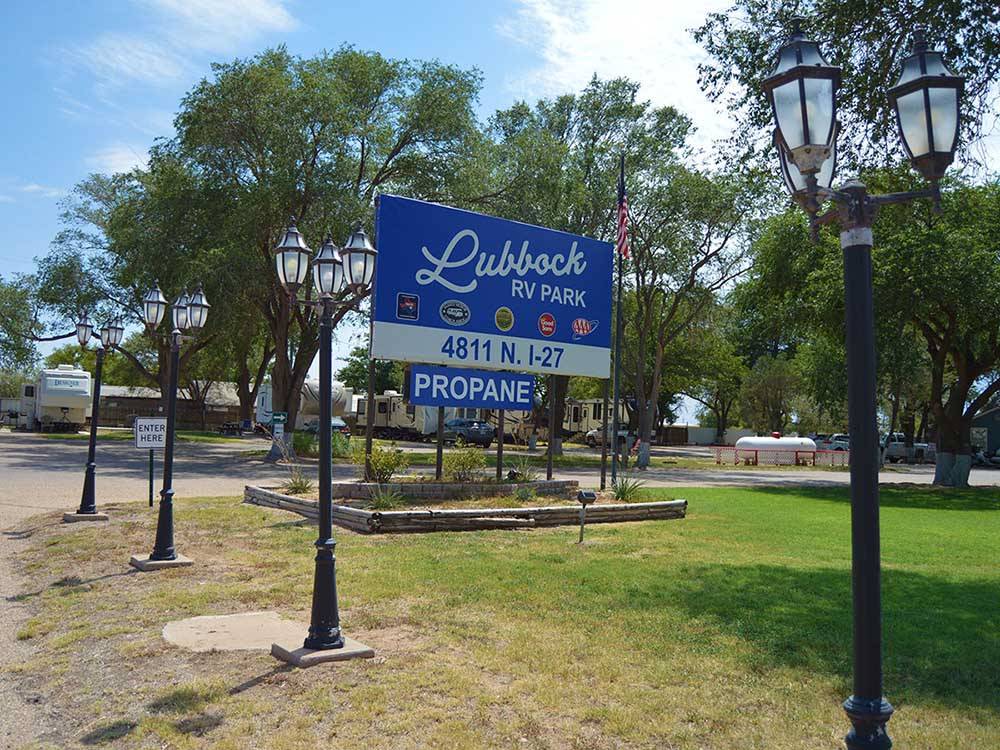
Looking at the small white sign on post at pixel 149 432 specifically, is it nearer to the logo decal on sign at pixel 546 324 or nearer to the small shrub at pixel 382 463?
the small shrub at pixel 382 463

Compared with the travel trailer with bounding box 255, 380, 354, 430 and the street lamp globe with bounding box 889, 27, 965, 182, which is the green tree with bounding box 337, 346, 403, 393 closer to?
the travel trailer with bounding box 255, 380, 354, 430

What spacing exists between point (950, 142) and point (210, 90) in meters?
26.6

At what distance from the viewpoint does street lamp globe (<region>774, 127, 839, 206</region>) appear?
12.7 feet

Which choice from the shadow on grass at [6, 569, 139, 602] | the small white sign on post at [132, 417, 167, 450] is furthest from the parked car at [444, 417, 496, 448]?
the shadow on grass at [6, 569, 139, 602]

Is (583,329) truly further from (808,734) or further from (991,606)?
(808,734)

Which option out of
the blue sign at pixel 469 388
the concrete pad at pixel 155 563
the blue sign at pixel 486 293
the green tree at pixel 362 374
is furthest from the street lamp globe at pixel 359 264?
the green tree at pixel 362 374

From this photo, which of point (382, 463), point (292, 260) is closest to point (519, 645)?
point (292, 260)

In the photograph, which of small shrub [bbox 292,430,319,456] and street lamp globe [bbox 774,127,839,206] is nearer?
street lamp globe [bbox 774,127,839,206]

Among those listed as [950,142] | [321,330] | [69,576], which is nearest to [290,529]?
[69,576]

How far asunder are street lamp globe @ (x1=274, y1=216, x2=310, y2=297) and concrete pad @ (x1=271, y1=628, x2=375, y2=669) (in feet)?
9.47

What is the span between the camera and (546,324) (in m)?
16.3

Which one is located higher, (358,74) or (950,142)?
(358,74)

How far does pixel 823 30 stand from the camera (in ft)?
33.2

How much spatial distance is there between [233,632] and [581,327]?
435 inches
